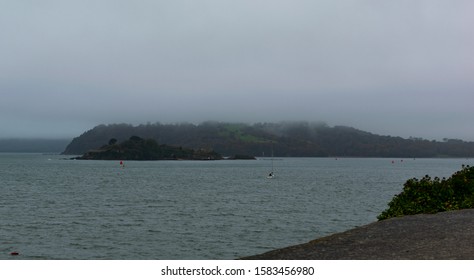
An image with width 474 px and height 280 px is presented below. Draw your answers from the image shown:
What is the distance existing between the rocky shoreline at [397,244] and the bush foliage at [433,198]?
5.47m

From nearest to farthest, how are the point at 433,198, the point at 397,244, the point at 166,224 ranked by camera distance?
the point at 397,244
the point at 433,198
the point at 166,224

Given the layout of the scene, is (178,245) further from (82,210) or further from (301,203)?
(301,203)

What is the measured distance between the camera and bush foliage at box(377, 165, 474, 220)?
25.0 m

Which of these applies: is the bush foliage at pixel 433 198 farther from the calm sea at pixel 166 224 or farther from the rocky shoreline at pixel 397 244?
the calm sea at pixel 166 224

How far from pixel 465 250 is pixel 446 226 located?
15.6ft

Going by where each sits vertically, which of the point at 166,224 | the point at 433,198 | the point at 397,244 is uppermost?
the point at 433,198

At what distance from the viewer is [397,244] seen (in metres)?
14.9

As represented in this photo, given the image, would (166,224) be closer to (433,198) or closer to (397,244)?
(433,198)

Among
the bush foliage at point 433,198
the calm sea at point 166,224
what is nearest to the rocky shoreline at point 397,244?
the bush foliage at point 433,198

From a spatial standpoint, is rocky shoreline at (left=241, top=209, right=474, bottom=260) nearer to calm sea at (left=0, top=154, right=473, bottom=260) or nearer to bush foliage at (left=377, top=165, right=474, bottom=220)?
bush foliage at (left=377, top=165, right=474, bottom=220)

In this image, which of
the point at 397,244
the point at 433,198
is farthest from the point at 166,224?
the point at 397,244

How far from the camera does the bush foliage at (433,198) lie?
25.0 m

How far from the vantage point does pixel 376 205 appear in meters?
61.9

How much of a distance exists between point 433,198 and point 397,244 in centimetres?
1217
